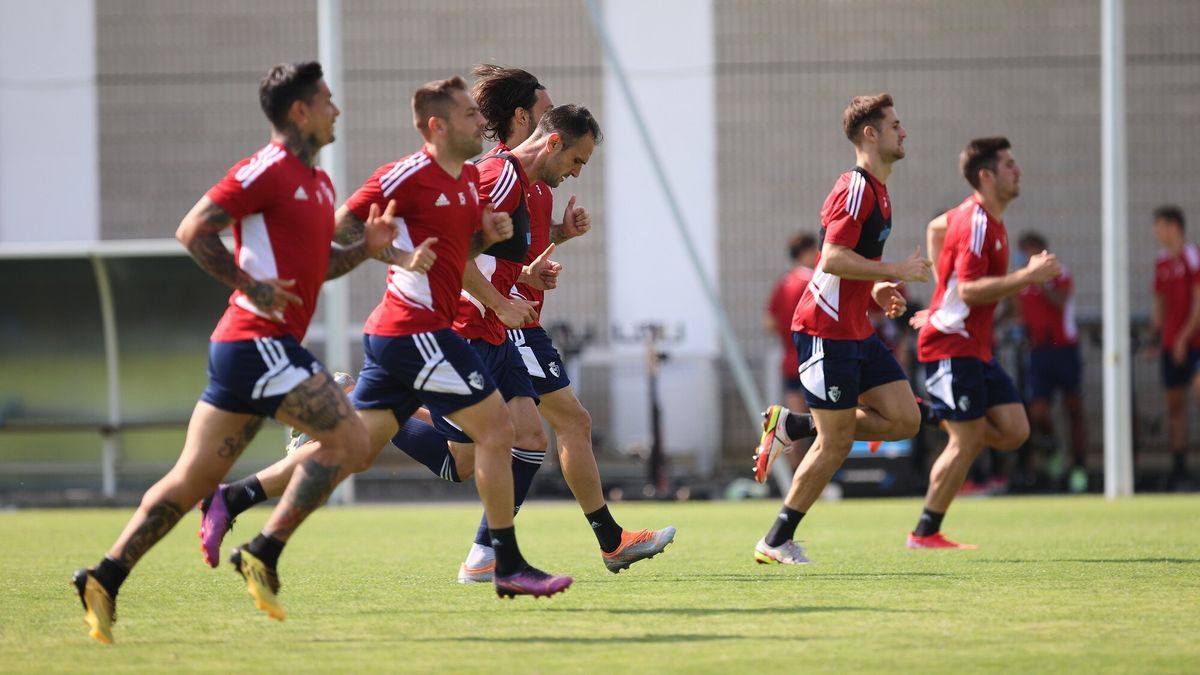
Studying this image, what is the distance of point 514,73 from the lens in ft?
26.5

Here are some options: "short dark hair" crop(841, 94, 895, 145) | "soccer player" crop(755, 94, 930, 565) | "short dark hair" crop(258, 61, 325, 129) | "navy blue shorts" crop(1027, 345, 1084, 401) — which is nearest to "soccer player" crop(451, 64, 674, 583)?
"soccer player" crop(755, 94, 930, 565)

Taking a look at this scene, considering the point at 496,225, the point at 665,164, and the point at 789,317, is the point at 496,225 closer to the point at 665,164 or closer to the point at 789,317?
the point at 789,317

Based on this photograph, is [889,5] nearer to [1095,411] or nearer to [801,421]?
[1095,411]

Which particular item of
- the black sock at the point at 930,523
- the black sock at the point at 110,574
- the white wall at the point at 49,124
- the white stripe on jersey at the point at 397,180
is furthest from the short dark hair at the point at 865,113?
the white wall at the point at 49,124

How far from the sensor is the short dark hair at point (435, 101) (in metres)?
6.77

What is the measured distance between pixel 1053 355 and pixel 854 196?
8947mm

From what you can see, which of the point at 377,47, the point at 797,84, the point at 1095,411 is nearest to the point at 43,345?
the point at 377,47

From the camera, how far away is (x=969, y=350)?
31.4 ft

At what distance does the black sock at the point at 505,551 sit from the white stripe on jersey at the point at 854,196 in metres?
2.76

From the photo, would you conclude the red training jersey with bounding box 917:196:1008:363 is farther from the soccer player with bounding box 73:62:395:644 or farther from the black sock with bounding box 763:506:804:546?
the soccer player with bounding box 73:62:395:644

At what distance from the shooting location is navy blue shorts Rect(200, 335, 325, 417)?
5.95 metres

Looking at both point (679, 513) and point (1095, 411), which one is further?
point (1095, 411)

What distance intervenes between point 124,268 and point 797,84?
310 inches

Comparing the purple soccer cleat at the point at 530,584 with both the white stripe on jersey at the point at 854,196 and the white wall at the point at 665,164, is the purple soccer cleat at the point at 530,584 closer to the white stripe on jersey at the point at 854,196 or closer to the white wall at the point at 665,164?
the white stripe on jersey at the point at 854,196
